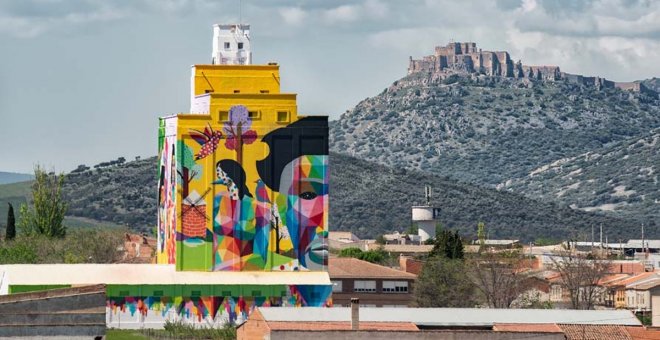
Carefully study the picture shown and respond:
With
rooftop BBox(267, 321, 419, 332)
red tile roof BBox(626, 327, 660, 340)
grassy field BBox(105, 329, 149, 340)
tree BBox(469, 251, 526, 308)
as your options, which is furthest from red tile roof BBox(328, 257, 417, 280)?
rooftop BBox(267, 321, 419, 332)

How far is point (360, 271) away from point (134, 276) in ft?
114

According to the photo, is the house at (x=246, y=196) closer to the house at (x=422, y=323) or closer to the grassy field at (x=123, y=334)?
the grassy field at (x=123, y=334)

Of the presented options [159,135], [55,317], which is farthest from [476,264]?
[55,317]

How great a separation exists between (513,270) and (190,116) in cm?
3826

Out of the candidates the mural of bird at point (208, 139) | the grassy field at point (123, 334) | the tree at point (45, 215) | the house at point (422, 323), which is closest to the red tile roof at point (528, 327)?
the house at point (422, 323)

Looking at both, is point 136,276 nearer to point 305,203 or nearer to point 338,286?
point 305,203

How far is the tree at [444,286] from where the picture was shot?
13025 cm

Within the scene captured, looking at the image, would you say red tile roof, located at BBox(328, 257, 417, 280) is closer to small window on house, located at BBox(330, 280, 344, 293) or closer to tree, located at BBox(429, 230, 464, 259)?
small window on house, located at BBox(330, 280, 344, 293)

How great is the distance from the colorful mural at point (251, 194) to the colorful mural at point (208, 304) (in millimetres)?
3794

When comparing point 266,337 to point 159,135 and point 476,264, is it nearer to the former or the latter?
point 159,135

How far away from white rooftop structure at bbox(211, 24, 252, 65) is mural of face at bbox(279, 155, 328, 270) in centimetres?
1301

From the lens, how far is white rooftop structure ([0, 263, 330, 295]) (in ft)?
354

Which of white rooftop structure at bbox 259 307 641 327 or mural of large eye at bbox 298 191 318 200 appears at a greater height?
mural of large eye at bbox 298 191 318 200

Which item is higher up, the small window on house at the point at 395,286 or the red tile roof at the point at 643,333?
the small window on house at the point at 395,286
